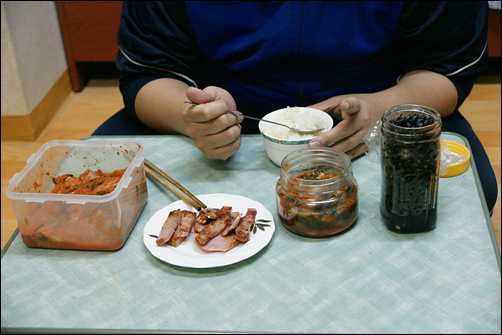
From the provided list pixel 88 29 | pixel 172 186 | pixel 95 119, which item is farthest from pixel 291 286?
pixel 88 29

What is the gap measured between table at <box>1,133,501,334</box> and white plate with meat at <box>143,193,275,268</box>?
2 centimetres

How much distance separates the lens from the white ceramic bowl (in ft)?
3.26

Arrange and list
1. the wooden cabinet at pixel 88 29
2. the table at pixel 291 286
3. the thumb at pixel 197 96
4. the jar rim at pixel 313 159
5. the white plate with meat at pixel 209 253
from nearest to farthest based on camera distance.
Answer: the table at pixel 291 286 → the white plate with meat at pixel 209 253 → the jar rim at pixel 313 159 → the thumb at pixel 197 96 → the wooden cabinet at pixel 88 29

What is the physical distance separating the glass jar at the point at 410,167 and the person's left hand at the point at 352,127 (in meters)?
0.18

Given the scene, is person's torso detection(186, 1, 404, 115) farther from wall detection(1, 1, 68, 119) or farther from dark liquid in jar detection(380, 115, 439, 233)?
wall detection(1, 1, 68, 119)

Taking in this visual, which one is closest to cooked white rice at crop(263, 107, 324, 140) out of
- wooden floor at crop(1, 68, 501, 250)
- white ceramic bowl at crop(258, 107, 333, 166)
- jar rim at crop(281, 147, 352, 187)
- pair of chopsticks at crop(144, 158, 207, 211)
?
white ceramic bowl at crop(258, 107, 333, 166)

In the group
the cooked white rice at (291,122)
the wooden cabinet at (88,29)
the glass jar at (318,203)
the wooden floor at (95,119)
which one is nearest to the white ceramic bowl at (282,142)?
the cooked white rice at (291,122)

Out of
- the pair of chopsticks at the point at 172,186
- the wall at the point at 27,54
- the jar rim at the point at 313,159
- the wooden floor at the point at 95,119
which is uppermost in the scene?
the jar rim at the point at 313,159

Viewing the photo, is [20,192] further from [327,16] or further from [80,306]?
[327,16]

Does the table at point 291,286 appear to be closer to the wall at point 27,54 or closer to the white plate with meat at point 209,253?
the white plate with meat at point 209,253

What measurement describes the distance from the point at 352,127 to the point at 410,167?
0.90 feet

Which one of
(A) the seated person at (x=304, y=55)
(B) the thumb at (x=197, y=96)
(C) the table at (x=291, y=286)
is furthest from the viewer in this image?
(A) the seated person at (x=304, y=55)

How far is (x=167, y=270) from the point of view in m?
0.79

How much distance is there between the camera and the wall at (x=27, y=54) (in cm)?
247
